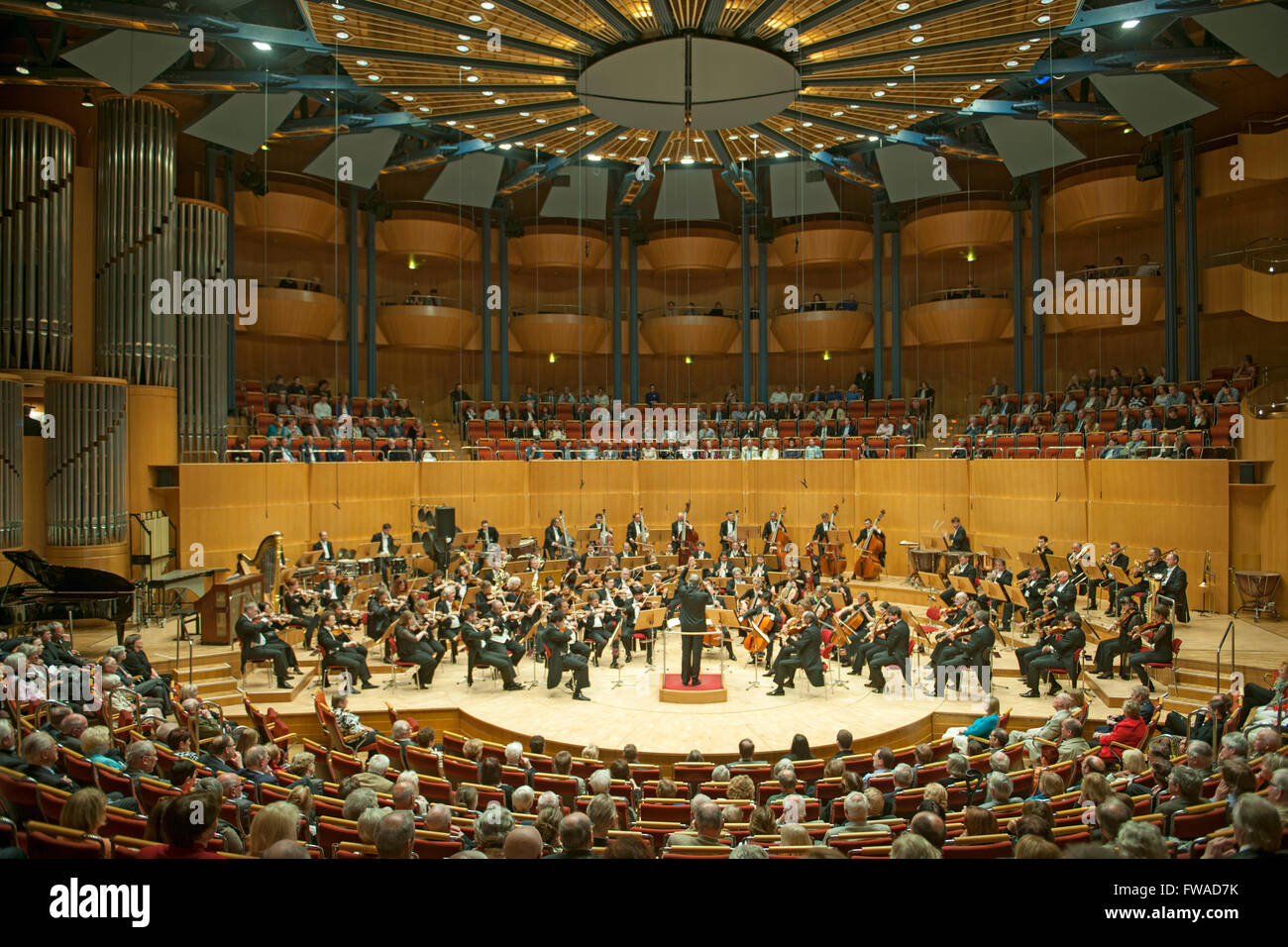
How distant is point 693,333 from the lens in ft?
89.0

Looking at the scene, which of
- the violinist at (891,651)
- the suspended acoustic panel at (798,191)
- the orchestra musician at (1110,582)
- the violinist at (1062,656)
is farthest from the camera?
the suspended acoustic panel at (798,191)

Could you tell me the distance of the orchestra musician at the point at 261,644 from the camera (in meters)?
11.2

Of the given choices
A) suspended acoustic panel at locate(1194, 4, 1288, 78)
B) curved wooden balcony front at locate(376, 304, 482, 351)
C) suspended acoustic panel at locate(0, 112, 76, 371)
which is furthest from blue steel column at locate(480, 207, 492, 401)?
suspended acoustic panel at locate(1194, 4, 1288, 78)

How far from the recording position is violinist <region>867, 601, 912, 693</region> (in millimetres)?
11570

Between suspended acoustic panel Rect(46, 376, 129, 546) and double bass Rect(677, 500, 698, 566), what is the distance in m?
10.3

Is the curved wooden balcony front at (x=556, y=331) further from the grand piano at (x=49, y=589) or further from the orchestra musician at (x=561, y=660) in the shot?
the grand piano at (x=49, y=589)

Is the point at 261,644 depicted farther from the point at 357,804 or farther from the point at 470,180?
the point at 470,180

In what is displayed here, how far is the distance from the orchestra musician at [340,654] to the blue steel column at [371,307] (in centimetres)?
1339

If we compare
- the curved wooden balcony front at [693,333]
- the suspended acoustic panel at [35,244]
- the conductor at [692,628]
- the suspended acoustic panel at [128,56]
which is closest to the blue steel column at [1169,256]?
the curved wooden balcony front at [693,333]

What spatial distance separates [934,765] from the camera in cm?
731

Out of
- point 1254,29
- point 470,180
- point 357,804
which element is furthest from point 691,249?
Answer: point 357,804

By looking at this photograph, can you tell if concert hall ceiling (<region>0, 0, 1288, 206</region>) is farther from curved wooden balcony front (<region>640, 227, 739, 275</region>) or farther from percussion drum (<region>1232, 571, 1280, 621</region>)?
percussion drum (<region>1232, 571, 1280, 621</region>)

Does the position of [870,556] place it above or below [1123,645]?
above

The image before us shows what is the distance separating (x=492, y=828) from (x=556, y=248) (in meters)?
23.0
